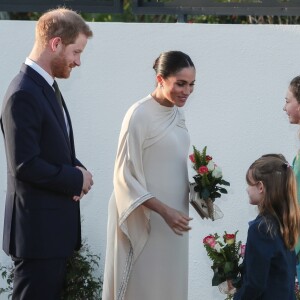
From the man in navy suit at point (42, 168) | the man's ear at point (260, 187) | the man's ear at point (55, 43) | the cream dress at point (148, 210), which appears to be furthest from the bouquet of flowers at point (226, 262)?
the man's ear at point (55, 43)

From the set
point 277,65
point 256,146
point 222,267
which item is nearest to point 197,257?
point 256,146

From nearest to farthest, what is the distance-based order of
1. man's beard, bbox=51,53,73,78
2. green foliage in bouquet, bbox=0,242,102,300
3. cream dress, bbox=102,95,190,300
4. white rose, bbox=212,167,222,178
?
1. man's beard, bbox=51,53,73,78
2. cream dress, bbox=102,95,190,300
3. white rose, bbox=212,167,222,178
4. green foliage in bouquet, bbox=0,242,102,300

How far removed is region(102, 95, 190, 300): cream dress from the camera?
4.91 metres

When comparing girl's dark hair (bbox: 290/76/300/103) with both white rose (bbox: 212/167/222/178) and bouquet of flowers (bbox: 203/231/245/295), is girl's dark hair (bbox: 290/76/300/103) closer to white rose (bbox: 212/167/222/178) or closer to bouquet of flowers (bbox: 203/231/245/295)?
white rose (bbox: 212/167/222/178)

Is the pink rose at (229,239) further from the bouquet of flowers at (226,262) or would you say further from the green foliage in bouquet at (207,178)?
the green foliage in bouquet at (207,178)

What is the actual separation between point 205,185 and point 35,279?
42.2 inches

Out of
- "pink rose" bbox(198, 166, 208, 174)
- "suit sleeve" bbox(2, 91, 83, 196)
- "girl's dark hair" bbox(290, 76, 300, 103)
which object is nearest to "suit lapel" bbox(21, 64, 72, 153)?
"suit sleeve" bbox(2, 91, 83, 196)

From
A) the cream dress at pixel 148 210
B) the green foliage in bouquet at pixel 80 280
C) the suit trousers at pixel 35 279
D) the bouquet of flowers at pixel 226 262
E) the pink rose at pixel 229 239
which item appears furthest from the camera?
the green foliage in bouquet at pixel 80 280

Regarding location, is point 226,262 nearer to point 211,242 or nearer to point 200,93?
point 211,242

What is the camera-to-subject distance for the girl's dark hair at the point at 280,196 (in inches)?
175

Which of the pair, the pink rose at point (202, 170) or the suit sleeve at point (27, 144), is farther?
the pink rose at point (202, 170)

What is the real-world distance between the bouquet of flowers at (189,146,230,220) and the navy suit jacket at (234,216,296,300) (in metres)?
0.64

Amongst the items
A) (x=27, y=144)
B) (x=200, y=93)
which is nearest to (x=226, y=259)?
(x=27, y=144)

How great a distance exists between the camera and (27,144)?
168 inches
